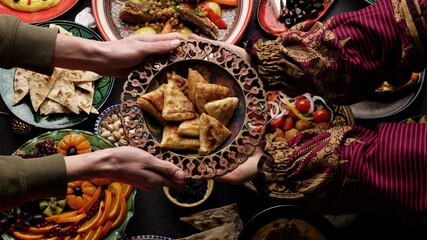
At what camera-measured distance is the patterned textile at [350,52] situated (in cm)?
186

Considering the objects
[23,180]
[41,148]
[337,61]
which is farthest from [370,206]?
[41,148]

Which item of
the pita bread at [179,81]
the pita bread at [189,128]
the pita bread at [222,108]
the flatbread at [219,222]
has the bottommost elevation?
the flatbread at [219,222]

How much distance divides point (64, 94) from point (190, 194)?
2.55ft

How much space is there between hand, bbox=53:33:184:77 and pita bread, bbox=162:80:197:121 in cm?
14

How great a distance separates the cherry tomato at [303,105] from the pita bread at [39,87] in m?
1.20

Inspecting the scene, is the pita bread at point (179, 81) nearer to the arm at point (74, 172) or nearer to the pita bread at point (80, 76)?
the arm at point (74, 172)

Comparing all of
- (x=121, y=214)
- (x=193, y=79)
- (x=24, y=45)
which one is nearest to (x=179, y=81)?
(x=193, y=79)

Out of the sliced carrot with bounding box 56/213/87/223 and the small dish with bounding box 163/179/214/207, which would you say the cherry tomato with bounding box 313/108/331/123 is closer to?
the small dish with bounding box 163/179/214/207

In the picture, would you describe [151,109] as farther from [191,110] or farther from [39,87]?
[39,87]

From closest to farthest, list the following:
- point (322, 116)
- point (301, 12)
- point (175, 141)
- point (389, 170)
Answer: point (389, 170), point (175, 141), point (322, 116), point (301, 12)

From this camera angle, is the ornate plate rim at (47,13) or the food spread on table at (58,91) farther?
the ornate plate rim at (47,13)

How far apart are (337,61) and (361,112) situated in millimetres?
814

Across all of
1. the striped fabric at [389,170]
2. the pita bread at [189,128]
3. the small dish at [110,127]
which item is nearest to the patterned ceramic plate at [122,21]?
the small dish at [110,127]

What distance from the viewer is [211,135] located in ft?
6.44
